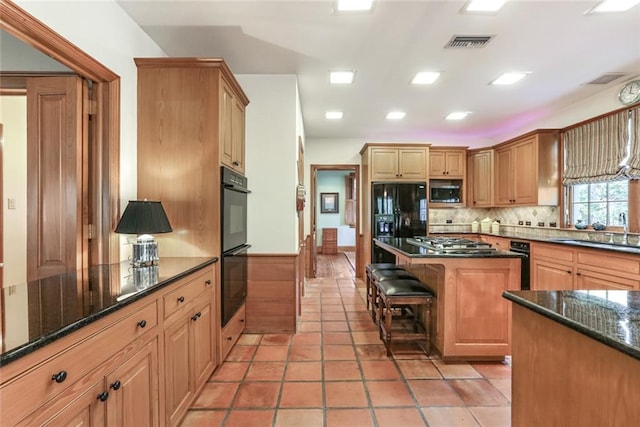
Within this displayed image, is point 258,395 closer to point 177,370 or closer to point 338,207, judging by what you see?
point 177,370

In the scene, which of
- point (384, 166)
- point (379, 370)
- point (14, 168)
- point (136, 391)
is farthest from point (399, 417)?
point (384, 166)

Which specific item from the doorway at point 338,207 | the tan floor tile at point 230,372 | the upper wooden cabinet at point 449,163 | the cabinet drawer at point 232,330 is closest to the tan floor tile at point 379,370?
the tan floor tile at point 230,372

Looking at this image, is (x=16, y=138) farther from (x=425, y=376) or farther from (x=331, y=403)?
(x=425, y=376)

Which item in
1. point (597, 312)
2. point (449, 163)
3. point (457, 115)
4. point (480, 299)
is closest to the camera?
point (597, 312)

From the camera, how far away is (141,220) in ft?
5.68

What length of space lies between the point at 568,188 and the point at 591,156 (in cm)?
59

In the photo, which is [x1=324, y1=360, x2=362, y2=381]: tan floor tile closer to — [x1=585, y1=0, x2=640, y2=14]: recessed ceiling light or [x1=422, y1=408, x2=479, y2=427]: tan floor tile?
[x1=422, y1=408, x2=479, y2=427]: tan floor tile

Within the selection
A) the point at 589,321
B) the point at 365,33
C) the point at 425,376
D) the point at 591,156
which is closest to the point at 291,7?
the point at 365,33

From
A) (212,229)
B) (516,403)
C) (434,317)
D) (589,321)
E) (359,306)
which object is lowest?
(359,306)

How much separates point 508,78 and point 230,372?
402 cm

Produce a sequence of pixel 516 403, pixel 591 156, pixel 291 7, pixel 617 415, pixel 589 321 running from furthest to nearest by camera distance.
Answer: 1. pixel 591 156
2. pixel 291 7
3. pixel 516 403
4. pixel 589 321
5. pixel 617 415

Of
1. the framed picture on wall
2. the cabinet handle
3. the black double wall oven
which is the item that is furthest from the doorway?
Result: the cabinet handle

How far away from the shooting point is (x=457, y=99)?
12.3 feet

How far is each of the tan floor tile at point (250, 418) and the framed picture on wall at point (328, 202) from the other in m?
7.47
